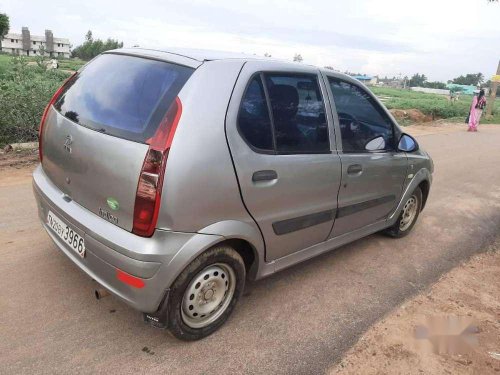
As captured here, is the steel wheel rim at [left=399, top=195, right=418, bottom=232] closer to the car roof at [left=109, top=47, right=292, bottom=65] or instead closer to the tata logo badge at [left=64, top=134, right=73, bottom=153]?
the car roof at [left=109, top=47, right=292, bottom=65]

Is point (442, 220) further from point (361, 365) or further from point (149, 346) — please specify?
point (149, 346)

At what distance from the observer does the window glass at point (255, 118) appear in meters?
2.57

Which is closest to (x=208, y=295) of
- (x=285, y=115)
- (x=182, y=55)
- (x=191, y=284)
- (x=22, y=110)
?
(x=191, y=284)

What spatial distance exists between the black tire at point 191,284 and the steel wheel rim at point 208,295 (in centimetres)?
1

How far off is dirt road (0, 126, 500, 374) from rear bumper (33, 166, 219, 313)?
1.30 ft

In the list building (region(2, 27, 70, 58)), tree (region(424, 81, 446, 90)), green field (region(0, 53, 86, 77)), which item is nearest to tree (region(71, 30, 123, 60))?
building (region(2, 27, 70, 58))

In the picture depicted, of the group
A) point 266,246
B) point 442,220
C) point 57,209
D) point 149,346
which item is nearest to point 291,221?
point 266,246

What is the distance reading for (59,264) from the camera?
3.38 m

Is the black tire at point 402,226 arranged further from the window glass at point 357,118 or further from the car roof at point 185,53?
the car roof at point 185,53

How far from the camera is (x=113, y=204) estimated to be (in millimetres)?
2385

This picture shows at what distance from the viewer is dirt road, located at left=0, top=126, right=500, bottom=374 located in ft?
8.21

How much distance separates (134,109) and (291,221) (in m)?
1.28

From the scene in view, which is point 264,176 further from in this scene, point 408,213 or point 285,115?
point 408,213

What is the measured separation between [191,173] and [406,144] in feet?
8.29
